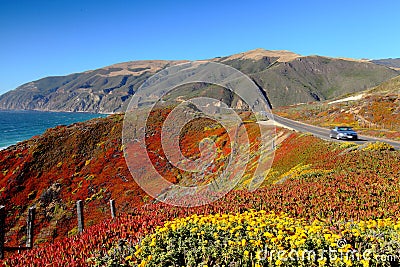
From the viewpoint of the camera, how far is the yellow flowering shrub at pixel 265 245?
5925mm

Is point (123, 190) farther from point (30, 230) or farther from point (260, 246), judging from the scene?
point (260, 246)

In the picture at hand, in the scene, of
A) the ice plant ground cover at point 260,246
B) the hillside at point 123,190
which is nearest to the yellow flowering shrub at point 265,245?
the ice plant ground cover at point 260,246

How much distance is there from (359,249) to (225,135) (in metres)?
33.8

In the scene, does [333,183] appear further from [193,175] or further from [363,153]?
[193,175]

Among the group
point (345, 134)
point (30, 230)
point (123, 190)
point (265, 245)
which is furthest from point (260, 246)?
point (345, 134)

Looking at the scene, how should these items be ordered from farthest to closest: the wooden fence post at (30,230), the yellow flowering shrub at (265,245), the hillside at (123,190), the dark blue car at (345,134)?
the dark blue car at (345,134) < the wooden fence post at (30,230) < the hillside at (123,190) < the yellow flowering shrub at (265,245)

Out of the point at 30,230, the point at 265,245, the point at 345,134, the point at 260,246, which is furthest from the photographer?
the point at 345,134

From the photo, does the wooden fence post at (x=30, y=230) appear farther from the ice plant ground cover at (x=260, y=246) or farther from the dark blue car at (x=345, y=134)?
the dark blue car at (x=345, y=134)

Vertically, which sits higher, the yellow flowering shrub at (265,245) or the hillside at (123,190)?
the yellow flowering shrub at (265,245)

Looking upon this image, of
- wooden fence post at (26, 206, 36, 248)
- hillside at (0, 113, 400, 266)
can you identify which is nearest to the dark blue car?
hillside at (0, 113, 400, 266)

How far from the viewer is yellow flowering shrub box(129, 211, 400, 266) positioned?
5.92 meters

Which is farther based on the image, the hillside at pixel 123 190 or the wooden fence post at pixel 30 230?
the wooden fence post at pixel 30 230

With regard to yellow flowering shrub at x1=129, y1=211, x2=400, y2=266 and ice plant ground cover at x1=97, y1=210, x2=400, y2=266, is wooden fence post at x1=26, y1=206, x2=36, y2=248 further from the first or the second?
yellow flowering shrub at x1=129, y1=211, x2=400, y2=266

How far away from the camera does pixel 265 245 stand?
652 centimetres
